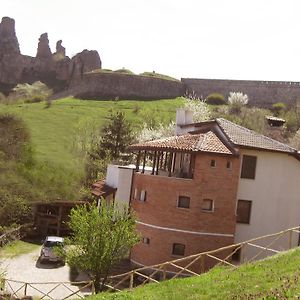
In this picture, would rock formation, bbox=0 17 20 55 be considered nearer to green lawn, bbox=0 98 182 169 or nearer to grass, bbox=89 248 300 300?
green lawn, bbox=0 98 182 169

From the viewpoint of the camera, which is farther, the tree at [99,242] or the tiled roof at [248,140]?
the tiled roof at [248,140]

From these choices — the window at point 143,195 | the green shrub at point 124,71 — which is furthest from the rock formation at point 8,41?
the window at point 143,195

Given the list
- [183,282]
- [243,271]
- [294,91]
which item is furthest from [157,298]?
[294,91]

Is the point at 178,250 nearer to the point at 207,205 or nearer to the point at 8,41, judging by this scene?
the point at 207,205

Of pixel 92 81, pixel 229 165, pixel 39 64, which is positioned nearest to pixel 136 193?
pixel 229 165

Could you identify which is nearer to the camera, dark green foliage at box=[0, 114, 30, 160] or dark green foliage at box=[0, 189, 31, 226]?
dark green foliage at box=[0, 189, 31, 226]

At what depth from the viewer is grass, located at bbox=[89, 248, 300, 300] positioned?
14.2m

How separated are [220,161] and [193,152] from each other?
1.85m

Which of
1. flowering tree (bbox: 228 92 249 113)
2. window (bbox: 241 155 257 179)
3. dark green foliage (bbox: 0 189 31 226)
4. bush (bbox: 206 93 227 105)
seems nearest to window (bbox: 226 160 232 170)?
window (bbox: 241 155 257 179)

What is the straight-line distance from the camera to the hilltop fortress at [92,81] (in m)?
102

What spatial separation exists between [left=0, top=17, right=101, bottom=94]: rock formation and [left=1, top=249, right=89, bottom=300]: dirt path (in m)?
89.5

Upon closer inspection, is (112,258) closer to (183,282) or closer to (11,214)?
(183,282)

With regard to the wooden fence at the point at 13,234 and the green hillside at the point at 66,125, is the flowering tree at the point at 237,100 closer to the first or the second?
the green hillside at the point at 66,125

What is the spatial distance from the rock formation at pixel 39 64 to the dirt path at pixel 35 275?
89520 millimetres
